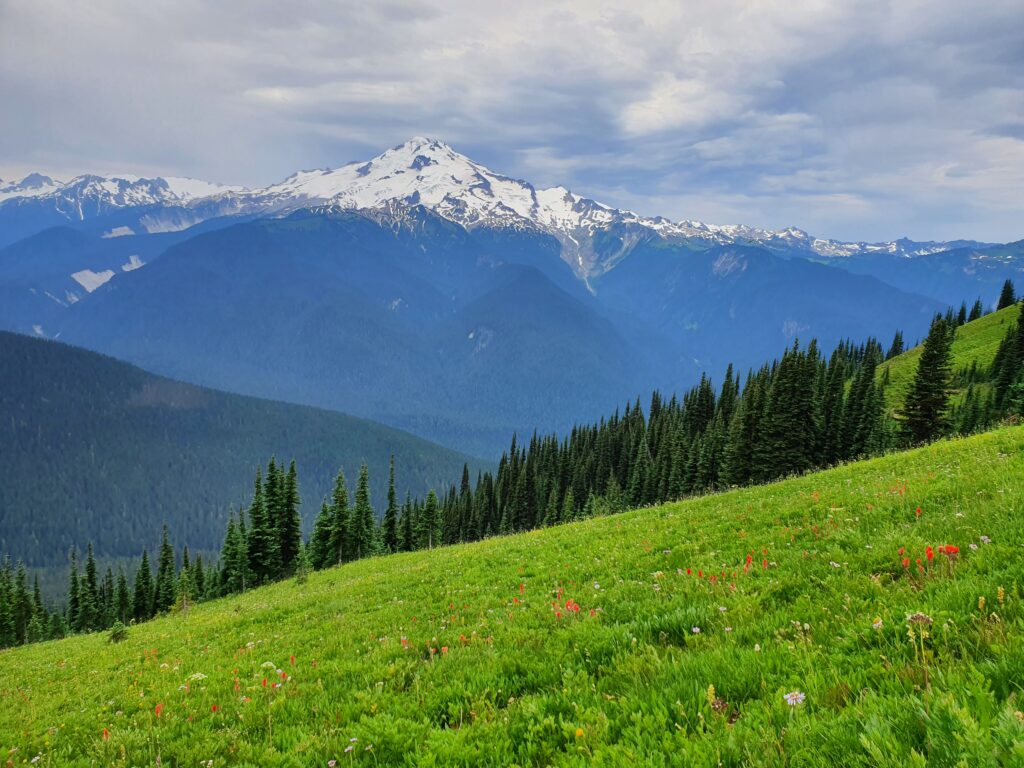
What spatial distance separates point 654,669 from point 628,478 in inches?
3814

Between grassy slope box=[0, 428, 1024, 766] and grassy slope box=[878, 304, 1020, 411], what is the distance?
105948 millimetres

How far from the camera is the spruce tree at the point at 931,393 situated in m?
53.3

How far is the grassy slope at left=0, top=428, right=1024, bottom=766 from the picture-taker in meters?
3.50

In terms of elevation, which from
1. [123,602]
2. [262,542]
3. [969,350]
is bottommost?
[123,602]

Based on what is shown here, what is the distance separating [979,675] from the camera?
337cm

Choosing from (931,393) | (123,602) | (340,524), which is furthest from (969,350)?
(123,602)

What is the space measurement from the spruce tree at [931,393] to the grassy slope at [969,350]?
149ft

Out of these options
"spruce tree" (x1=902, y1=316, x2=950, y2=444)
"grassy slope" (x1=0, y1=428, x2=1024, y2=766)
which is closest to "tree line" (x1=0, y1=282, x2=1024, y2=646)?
"spruce tree" (x1=902, y1=316, x2=950, y2=444)

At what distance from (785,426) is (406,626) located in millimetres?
58966

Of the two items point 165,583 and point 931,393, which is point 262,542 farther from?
Result: point 931,393

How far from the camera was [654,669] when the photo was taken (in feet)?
17.4

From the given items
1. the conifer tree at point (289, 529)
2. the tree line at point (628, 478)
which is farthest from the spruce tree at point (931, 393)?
the conifer tree at point (289, 529)

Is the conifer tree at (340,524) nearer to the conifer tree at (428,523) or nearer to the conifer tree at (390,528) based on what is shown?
the conifer tree at (390,528)

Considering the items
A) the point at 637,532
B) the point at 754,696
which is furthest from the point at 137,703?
the point at 637,532
